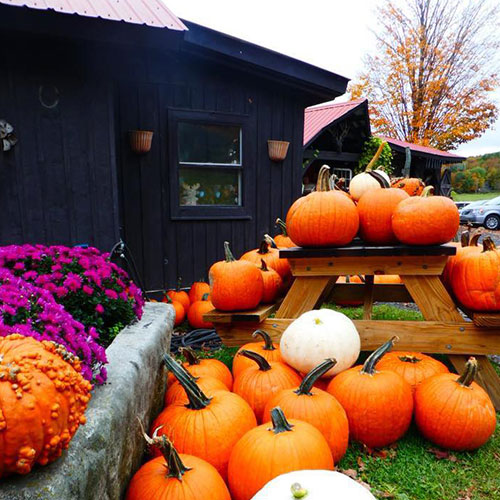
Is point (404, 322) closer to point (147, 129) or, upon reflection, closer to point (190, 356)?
point (190, 356)

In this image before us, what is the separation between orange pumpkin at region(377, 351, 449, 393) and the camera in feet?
7.63

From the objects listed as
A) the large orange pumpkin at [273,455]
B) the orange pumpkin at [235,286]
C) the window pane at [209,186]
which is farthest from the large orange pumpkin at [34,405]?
the window pane at [209,186]

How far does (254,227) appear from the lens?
Answer: 18.3ft

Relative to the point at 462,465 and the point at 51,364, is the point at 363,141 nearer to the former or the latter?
the point at 462,465

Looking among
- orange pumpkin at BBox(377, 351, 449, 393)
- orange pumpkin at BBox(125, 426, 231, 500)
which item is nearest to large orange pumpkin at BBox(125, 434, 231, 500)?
orange pumpkin at BBox(125, 426, 231, 500)

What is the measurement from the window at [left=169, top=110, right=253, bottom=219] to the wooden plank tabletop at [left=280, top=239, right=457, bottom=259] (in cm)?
258

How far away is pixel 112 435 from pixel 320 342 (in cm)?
131

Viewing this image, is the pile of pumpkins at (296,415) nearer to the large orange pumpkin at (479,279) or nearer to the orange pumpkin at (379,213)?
the large orange pumpkin at (479,279)

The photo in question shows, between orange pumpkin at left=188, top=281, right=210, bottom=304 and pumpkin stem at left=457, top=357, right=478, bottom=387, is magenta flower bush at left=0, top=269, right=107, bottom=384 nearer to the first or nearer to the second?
pumpkin stem at left=457, top=357, right=478, bottom=387

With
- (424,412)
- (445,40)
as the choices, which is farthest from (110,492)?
(445,40)

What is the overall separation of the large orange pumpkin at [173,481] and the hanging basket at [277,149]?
458 centimetres

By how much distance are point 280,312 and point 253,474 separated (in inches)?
56.7

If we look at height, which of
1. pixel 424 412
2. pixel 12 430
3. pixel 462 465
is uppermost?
pixel 12 430

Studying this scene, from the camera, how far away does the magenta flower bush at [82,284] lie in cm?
202
